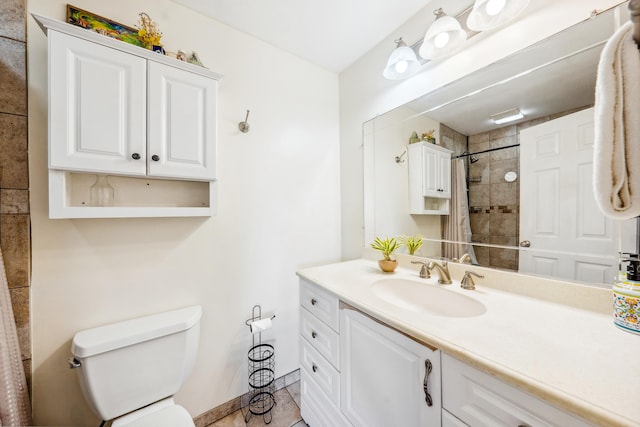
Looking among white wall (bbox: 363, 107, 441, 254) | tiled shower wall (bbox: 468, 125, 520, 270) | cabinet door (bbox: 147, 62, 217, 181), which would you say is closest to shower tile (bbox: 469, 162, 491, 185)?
tiled shower wall (bbox: 468, 125, 520, 270)

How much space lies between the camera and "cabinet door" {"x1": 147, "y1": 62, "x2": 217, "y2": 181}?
3.55ft

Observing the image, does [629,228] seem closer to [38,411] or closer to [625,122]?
[625,122]

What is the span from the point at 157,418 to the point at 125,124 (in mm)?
1290

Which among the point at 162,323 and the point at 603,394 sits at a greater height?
the point at 603,394

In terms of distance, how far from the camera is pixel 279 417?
1.39 metres

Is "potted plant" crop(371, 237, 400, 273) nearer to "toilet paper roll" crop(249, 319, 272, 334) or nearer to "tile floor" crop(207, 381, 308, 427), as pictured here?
"toilet paper roll" crop(249, 319, 272, 334)

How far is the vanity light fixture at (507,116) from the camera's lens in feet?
3.28

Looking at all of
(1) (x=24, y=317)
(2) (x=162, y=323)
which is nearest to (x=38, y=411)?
(1) (x=24, y=317)

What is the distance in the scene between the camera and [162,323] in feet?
3.66

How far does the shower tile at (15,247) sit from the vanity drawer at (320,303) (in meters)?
1.22

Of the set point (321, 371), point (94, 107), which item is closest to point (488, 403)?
point (321, 371)

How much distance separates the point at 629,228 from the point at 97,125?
6.64 ft

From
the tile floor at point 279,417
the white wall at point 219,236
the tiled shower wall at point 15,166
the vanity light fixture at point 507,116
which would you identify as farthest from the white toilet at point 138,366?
the vanity light fixture at point 507,116

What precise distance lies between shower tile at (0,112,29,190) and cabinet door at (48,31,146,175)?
0.69 ft
